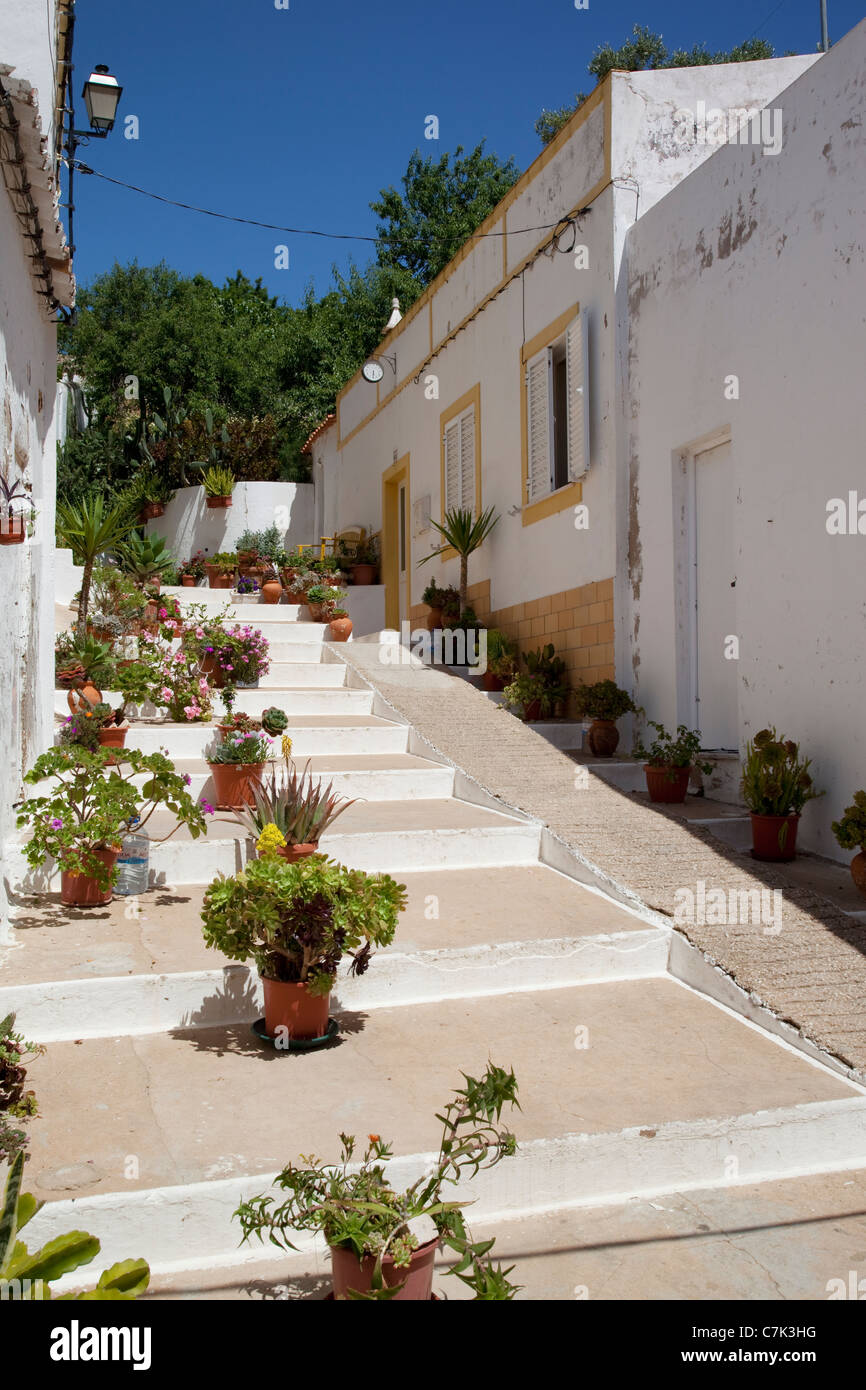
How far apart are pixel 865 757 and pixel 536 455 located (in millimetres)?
5145

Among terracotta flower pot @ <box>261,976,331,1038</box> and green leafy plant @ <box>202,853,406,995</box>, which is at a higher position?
green leafy plant @ <box>202,853,406,995</box>

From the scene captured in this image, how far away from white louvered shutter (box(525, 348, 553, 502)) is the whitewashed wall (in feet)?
5.83

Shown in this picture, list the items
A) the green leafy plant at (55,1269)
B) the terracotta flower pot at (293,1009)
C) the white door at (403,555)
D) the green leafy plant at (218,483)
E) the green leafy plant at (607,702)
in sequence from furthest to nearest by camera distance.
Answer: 1. the green leafy plant at (218,483)
2. the white door at (403,555)
3. the green leafy plant at (607,702)
4. the terracotta flower pot at (293,1009)
5. the green leafy plant at (55,1269)

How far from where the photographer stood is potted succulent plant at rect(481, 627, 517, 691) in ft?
31.9

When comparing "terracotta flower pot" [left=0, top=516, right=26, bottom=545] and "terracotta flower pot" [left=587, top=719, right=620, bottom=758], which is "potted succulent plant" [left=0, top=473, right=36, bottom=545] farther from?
"terracotta flower pot" [left=587, top=719, right=620, bottom=758]

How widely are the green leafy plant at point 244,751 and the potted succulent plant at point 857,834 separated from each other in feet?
10.9

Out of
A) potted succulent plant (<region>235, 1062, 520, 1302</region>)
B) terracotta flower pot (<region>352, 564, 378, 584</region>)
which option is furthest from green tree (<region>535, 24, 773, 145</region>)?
potted succulent plant (<region>235, 1062, 520, 1302</region>)

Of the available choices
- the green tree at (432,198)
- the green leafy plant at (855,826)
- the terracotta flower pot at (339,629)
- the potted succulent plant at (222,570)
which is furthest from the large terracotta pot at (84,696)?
the green tree at (432,198)

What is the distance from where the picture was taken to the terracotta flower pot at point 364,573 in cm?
1532

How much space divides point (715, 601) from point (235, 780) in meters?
3.54

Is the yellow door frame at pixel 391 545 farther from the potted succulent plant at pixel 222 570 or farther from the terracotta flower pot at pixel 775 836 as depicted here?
the terracotta flower pot at pixel 775 836

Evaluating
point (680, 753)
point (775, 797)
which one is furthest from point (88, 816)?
point (680, 753)

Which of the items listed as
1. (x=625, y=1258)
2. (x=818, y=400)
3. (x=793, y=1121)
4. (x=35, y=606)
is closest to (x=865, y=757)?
(x=818, y=400)
